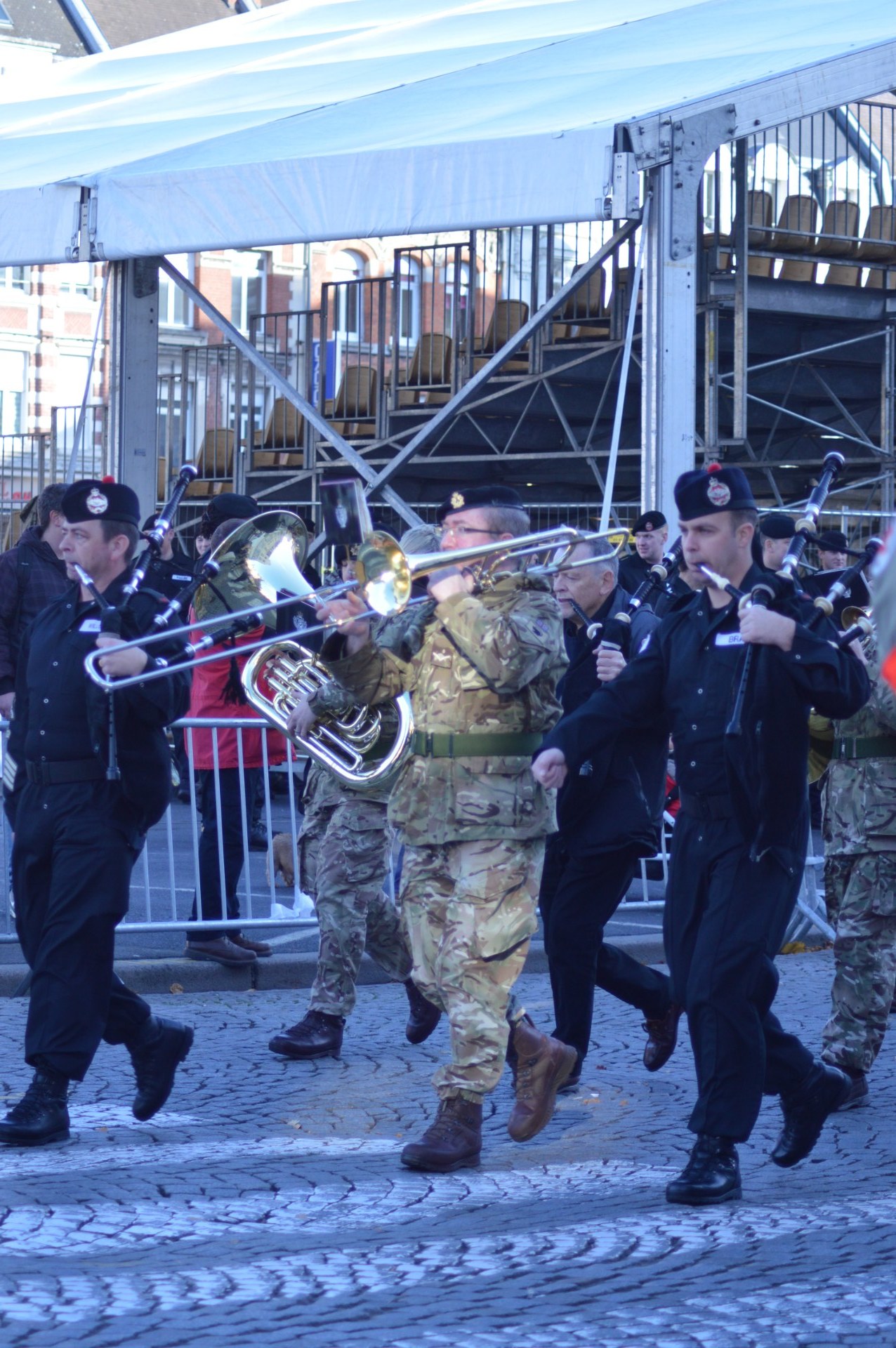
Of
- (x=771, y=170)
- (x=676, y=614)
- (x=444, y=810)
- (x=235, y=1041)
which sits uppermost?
(x=771, y=170)

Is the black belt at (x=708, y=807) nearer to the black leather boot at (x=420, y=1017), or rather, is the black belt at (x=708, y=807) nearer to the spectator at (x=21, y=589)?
the black leather boot at (x=420, y=1017)

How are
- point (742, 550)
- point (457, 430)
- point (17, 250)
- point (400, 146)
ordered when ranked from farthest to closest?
point (457, 430) → point (17, 250) → point (400, 146) → point (742, 550)

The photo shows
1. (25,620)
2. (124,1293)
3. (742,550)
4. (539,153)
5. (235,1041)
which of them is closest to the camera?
(124,1293)

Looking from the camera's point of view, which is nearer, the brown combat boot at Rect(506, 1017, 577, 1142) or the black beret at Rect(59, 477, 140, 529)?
the brown combat boot at Rect(506, 1017, 577, 1142)

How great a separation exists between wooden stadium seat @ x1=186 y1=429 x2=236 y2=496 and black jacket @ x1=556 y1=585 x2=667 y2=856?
1433 cm

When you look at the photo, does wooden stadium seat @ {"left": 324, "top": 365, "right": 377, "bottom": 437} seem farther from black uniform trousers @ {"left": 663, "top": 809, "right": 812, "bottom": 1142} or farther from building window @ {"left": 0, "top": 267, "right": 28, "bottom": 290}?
building window @ {"left": 0, "top": 267, "right": 28, "bottom": 290}

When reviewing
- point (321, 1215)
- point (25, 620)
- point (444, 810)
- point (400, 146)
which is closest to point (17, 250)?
point (400, 146)

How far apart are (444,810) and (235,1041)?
2.18 meters

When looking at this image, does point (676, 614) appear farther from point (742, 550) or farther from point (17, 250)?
point (17, 250)

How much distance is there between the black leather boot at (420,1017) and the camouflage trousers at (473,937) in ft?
4.77

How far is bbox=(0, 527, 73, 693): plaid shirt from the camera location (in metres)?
9.23

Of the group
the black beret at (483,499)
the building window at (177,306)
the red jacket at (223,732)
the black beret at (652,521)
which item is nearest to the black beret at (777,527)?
the black beret at (652,521)

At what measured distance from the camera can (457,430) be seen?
17938mm

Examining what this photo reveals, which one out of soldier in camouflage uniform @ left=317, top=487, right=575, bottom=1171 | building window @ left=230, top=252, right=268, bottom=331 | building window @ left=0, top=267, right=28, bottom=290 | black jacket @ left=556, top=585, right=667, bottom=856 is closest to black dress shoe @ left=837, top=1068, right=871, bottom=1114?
black jacket @ left=556, top=585, right=667, bottom=856
